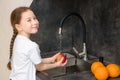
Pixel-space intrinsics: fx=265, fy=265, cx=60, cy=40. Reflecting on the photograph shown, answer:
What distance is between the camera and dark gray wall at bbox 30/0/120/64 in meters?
1.70

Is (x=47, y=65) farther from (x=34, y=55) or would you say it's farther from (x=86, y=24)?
(x=86, y=24)

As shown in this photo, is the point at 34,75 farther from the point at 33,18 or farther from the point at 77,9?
the point at 77,9

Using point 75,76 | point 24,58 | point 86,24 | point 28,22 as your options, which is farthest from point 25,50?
point 86,24

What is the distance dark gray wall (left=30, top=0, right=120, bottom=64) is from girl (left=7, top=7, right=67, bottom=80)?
390mm

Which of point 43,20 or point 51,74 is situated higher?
point 43,20

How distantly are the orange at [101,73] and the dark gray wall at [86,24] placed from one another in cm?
22

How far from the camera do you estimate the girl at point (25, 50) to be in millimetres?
1481

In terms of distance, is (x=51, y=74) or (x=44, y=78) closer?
(x=44, y=78)

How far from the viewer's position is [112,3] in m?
1.67

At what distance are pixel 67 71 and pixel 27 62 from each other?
1.07ft

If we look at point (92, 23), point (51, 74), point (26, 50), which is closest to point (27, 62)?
point (26, 50)

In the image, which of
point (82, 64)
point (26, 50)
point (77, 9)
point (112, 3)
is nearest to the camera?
point (26, 50)

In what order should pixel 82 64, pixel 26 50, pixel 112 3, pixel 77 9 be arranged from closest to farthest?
pixel 26 50 → pixel 112 3 → pixel 82 64 → pixel 77 9

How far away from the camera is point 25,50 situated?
147 cm
